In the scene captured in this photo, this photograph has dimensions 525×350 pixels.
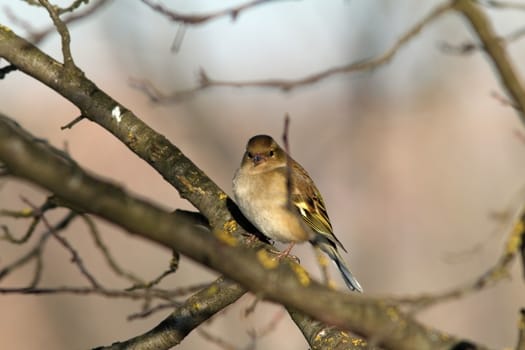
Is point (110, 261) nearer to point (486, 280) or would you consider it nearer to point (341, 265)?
point (341, 265)

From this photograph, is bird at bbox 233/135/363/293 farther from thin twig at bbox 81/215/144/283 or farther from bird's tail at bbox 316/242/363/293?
thin twig at bbox 81/215/144/283

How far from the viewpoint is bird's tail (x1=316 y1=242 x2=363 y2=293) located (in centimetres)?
448

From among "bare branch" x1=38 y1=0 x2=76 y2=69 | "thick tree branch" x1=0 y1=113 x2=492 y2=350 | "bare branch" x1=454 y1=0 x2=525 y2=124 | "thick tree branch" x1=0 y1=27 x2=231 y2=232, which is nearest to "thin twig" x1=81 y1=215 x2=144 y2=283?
"thick tree branch" x1=0 y1=27 x2=231 y2=232

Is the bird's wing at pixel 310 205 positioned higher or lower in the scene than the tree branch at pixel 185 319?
higher

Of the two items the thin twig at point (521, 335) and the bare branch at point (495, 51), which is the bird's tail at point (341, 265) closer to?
the bare branch at point (495, 51)

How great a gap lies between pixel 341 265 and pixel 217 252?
284 cm

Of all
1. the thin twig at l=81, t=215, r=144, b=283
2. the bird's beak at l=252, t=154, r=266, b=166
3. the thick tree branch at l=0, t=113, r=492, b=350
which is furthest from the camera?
the bird's beak at l=252, t=154, r=266, b=166

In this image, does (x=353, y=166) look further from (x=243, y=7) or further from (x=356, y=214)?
(x=243, y=7)

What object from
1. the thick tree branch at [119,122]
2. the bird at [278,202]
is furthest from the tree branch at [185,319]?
the bird at [278,202]

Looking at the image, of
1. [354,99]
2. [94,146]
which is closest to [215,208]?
[94,146]

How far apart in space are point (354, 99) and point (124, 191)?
Answer: 12.8 meters

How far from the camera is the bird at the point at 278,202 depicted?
14.1 feet

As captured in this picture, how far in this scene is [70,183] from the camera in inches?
64.8

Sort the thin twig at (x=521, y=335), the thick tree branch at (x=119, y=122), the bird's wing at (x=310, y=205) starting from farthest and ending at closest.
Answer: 1. the bird's wing at (x=310, y=205)
2. the thick tree branch at (x=119, y=122)
3. the thin twig at (x=521, y=335)
